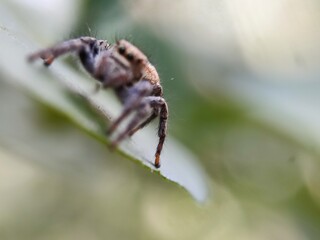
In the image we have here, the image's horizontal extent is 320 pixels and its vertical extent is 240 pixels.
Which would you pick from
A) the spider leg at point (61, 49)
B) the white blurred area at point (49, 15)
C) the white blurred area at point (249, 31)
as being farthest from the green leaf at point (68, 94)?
the white blurred area at point (249, 31)

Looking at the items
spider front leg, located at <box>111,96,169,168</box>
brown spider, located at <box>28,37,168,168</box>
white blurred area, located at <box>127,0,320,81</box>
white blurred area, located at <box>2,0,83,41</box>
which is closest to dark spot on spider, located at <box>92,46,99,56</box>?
brown spider, located at <box>28,37,168,168</box>

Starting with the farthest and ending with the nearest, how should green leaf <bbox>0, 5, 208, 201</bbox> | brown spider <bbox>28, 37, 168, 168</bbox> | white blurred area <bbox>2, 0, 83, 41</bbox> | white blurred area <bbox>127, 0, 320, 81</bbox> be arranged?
white blurred area <bbox>127, 0, 320, 81</bbox>, white blurred area <bbox>2, 0, 83, 41</bbox>, brown spider <bbox>28, 37, 168, 168</bbox>, green leaf <bbox>0, 5, 208, 201</bbox>

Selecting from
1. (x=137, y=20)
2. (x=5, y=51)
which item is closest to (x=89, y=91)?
(x=5, y=51)

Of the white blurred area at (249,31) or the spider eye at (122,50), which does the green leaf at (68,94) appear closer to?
the spider eye at (122,50)

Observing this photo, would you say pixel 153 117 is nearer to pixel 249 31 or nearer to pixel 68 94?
pixel 68 94

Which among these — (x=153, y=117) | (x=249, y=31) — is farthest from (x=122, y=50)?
→ (x=249, y=31)

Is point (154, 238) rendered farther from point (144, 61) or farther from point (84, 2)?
point (144, 61)

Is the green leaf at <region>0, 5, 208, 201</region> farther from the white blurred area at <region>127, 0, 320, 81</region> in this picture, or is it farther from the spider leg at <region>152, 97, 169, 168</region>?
the white blurred area at <region>127, 0, 320, 81</region>

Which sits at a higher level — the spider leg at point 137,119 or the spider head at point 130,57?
the spider head at point 130,57
